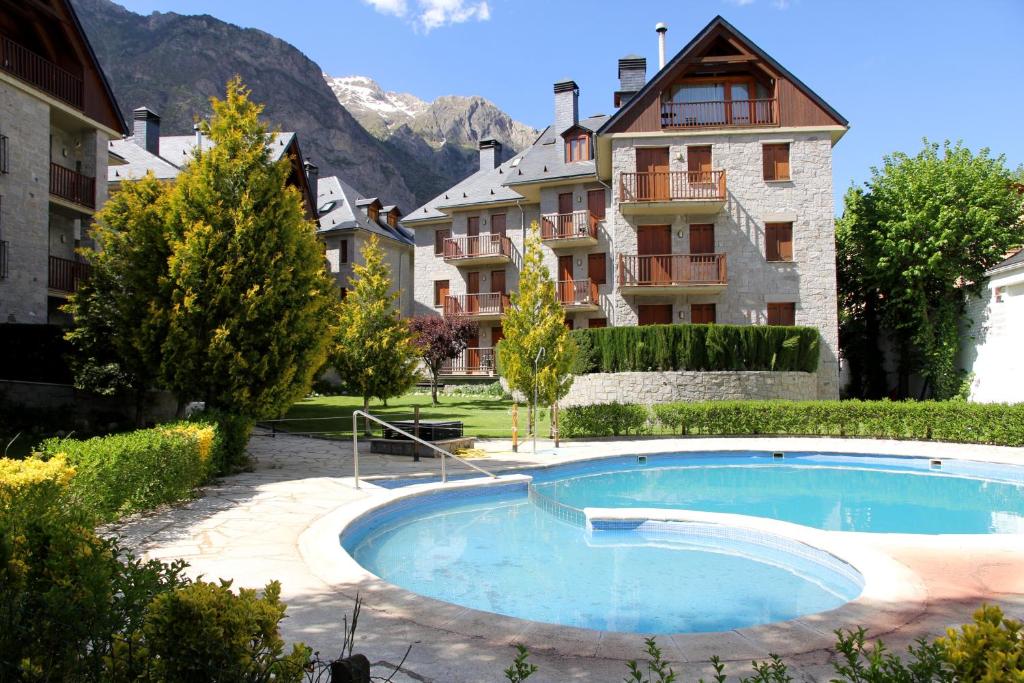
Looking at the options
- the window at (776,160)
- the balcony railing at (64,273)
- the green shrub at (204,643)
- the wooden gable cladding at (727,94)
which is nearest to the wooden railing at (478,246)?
the wooden gable cladding at (727,94)

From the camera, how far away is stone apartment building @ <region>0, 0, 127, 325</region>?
1789 centimetres

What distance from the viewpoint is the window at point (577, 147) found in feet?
105

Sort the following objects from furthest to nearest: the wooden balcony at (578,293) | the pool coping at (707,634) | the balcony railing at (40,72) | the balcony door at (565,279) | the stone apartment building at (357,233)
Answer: the stone apartment building at (357,233) → the balcony door at (565,279) → the wooden balcony at (578,293) → the balcony railing at (40,72) → the pool coping at (707,634)

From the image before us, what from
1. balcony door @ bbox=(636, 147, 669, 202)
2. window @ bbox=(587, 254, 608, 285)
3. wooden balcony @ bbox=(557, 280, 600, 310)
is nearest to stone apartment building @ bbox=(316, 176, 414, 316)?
wooden balcony @ bbox=(557, 280, 600, 310)

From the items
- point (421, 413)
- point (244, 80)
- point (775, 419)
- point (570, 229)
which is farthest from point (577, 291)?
point (244, 80)

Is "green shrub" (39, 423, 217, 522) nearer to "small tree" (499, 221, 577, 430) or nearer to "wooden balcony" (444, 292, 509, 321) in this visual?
"small tree" (499, 221, 577, 430)

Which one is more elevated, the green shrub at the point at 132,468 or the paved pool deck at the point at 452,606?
the green shrub at the point at 132,468

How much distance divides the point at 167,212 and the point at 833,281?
2342 cm

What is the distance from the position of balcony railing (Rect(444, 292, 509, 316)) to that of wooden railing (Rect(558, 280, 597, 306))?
341 cm

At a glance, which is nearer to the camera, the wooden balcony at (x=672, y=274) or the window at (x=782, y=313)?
the wooden balcony at (x=672, y=274)

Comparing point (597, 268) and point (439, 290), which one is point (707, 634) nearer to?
point (597, 268)

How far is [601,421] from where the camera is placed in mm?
19094

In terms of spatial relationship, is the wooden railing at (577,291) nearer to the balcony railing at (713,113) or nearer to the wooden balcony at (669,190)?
the wooden balcony at (669,190)

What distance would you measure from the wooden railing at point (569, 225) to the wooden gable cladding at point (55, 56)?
59.2ft
